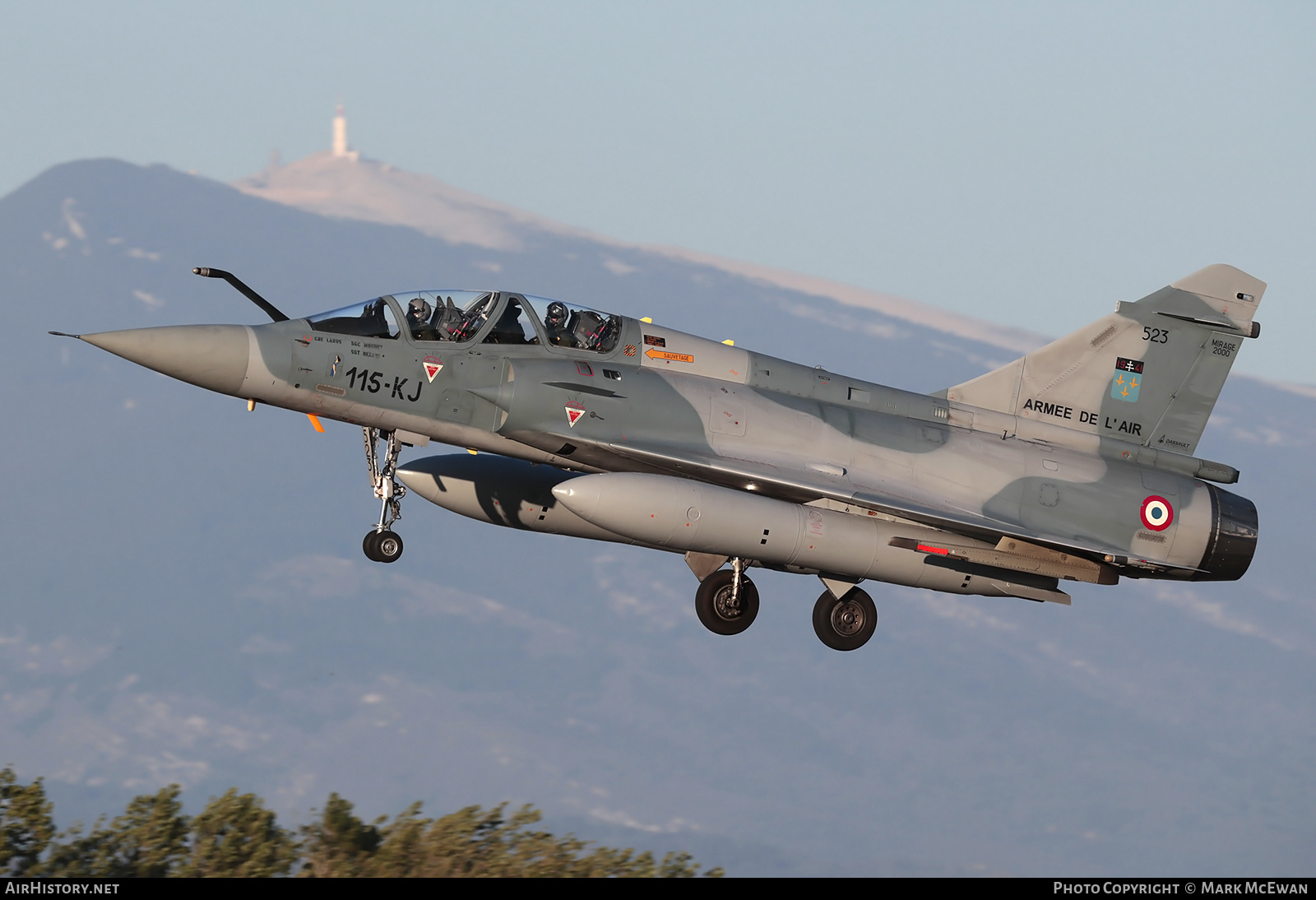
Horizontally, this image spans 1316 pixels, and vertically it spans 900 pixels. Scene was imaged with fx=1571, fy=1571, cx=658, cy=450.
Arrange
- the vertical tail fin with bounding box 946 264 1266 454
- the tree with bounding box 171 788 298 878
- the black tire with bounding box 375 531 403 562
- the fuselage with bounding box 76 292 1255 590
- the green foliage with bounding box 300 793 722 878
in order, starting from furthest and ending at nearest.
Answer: the vertical tail fin with bounding box 946 264 1266 454 < the tree with bounding box 171 788 298 878 < the green foliage with bounding box 300 793 722 878 < the black tire with bounding box 375 531 403 562 < the fuselage with bounding box 76 292 1255 590

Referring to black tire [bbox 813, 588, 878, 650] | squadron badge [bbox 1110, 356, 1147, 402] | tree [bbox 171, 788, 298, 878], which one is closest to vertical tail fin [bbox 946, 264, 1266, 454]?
squadron badge [bbox 1110, 356, 1147, 402]

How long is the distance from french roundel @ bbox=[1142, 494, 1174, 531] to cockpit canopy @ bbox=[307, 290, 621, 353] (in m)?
7.41

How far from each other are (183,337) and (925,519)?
29.9ft

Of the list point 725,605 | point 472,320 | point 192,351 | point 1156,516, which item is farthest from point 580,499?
point 1156,516

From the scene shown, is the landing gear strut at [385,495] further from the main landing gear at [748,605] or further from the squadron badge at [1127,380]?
the squadron badge at [1127,380]

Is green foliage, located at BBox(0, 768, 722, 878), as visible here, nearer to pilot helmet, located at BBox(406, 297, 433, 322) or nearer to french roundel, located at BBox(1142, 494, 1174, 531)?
pilot helmet, located at BBox(406, 297, 433, 322)

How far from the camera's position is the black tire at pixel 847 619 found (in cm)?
2133

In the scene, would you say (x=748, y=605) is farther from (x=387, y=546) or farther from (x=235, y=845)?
(x=235, y=845)

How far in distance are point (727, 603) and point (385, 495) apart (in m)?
4.89

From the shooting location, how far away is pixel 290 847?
20812 millimetres

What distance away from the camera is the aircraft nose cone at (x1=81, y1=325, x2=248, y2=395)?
56.9 ft

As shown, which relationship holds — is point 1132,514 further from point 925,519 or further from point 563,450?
point 563,450

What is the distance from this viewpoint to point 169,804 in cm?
2152
